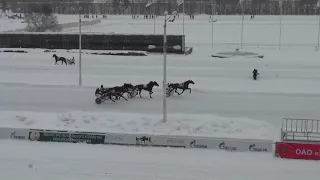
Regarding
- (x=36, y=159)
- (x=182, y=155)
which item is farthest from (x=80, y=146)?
(x=182, y=155)

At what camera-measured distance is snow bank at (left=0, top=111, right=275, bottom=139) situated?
18.4 metres

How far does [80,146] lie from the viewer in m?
17.5

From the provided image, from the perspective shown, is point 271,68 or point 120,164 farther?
point 271,68

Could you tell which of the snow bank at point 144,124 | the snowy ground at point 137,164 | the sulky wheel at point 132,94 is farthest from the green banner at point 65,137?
the sulky wheel at point 132,94

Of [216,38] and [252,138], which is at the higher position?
[216,38]

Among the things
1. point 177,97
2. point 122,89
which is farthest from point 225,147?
point 177,97

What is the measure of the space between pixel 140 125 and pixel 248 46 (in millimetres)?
42908

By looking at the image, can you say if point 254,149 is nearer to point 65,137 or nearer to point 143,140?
point 143,140

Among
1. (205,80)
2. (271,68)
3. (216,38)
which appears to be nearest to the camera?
(205,80)

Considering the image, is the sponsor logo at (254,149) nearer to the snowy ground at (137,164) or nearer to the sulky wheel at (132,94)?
the snowy ground at (137,164)

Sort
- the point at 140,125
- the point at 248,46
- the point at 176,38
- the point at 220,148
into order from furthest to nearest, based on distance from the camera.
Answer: the point at 248,46 < the point at 176,38 < the point at 140,125 < the point at 220,148

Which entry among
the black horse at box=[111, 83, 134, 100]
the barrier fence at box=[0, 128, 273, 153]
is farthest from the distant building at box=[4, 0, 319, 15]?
the barrier fence at box=[0, 128, 273, 153]

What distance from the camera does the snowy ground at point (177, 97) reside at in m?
19.5

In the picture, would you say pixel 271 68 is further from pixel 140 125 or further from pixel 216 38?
pixel 216 38
